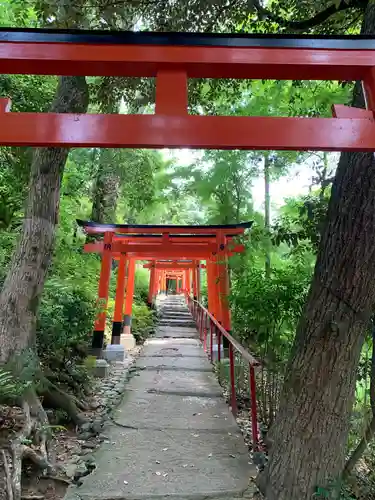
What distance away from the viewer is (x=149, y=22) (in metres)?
5.57

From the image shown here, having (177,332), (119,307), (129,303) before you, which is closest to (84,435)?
(119,307)

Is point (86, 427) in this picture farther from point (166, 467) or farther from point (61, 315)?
point (61, 315)

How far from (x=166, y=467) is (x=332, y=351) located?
189 centimetres

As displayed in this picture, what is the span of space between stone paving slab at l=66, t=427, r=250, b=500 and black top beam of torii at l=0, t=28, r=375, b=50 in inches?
121

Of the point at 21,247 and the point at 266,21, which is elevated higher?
the point at 266,21

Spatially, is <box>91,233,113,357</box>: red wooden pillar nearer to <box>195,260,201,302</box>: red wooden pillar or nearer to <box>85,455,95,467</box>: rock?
<box>85,455,95,467</box>: rock

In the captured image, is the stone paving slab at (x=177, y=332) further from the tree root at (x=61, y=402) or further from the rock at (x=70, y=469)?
the rock at (x=70, y=469)

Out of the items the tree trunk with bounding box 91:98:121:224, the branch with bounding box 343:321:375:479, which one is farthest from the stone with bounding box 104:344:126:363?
the branch with bounding box 343:321:375:479

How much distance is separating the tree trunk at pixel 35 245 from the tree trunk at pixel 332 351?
118 inches

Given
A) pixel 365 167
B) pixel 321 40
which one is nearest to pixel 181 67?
pixel 321 40

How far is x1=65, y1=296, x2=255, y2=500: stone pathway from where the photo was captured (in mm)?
3248

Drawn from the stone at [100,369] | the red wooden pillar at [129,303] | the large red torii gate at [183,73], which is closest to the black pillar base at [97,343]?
the stone at [100,369]

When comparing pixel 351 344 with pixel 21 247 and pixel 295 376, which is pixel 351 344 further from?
pixel 21 247

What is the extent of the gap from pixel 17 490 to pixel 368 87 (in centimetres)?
341
